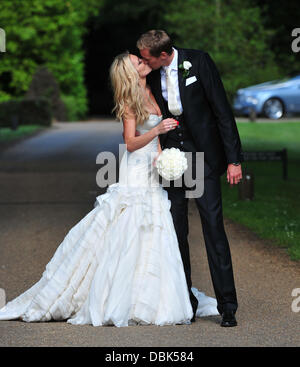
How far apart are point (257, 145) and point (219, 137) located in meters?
15.1

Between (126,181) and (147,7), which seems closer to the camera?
(126,181)

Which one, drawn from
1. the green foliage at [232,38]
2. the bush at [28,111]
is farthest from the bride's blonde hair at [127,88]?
the green foliage at [232,38]

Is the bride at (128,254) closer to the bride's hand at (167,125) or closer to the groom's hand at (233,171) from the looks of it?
the bride's hand at (167,125)

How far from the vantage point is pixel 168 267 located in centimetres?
607

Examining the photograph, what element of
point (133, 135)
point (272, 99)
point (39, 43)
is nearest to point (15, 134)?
point (272, 99)

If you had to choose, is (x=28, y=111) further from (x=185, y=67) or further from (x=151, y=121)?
(x=185, y=67)

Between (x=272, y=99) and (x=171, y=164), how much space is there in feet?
75.0

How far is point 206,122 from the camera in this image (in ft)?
19.6

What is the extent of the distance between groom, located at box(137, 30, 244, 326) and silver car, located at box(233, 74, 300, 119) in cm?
2139

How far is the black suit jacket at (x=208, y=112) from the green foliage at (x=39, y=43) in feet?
117

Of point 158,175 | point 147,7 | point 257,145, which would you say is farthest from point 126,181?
point 147,7

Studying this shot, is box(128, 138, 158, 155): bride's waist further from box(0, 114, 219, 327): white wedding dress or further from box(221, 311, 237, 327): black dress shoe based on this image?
box(221, 311, 237, 327): black dress shoe

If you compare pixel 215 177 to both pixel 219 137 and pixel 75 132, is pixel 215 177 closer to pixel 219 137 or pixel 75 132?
pixel 219 137

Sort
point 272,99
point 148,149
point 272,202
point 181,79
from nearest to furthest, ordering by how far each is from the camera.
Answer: point 181,79 → point 148,149 → point 272,202 → point 272,99
